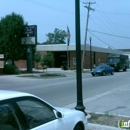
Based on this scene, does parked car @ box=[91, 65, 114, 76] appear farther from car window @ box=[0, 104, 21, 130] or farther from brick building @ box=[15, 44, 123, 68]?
car window @ box=[0, 104, 21, 130]

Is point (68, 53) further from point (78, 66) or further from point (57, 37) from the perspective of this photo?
point (57, 37)

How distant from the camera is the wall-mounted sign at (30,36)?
1443 inches

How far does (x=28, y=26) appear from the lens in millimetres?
37625

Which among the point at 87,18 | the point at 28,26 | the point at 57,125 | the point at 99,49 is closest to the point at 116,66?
the point at 87,18

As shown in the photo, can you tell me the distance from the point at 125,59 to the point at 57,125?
165 feet

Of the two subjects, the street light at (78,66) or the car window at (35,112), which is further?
the street light at (78,66)

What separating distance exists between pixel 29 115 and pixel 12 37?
3474 centimetres

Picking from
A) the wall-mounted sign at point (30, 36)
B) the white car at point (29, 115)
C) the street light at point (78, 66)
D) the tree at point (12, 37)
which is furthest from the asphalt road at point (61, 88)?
the tree at point (12, 37)

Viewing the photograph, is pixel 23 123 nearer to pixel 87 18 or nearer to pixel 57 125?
pixel 57 125

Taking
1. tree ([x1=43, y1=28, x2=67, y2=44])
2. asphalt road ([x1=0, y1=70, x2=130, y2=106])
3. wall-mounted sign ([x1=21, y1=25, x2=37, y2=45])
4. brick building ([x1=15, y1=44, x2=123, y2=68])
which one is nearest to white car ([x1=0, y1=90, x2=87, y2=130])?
asphalt road ([x1=0, y1=70, x2=130, y2=106])

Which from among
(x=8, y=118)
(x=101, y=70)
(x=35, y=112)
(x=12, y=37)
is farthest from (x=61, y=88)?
(x=12, y=37)

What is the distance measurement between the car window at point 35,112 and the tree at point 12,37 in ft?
112

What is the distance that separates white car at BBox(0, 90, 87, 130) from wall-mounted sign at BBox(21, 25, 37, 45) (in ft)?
106

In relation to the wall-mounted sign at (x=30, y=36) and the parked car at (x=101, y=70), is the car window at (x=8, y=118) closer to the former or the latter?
the parked car at (x=101, y=70)
